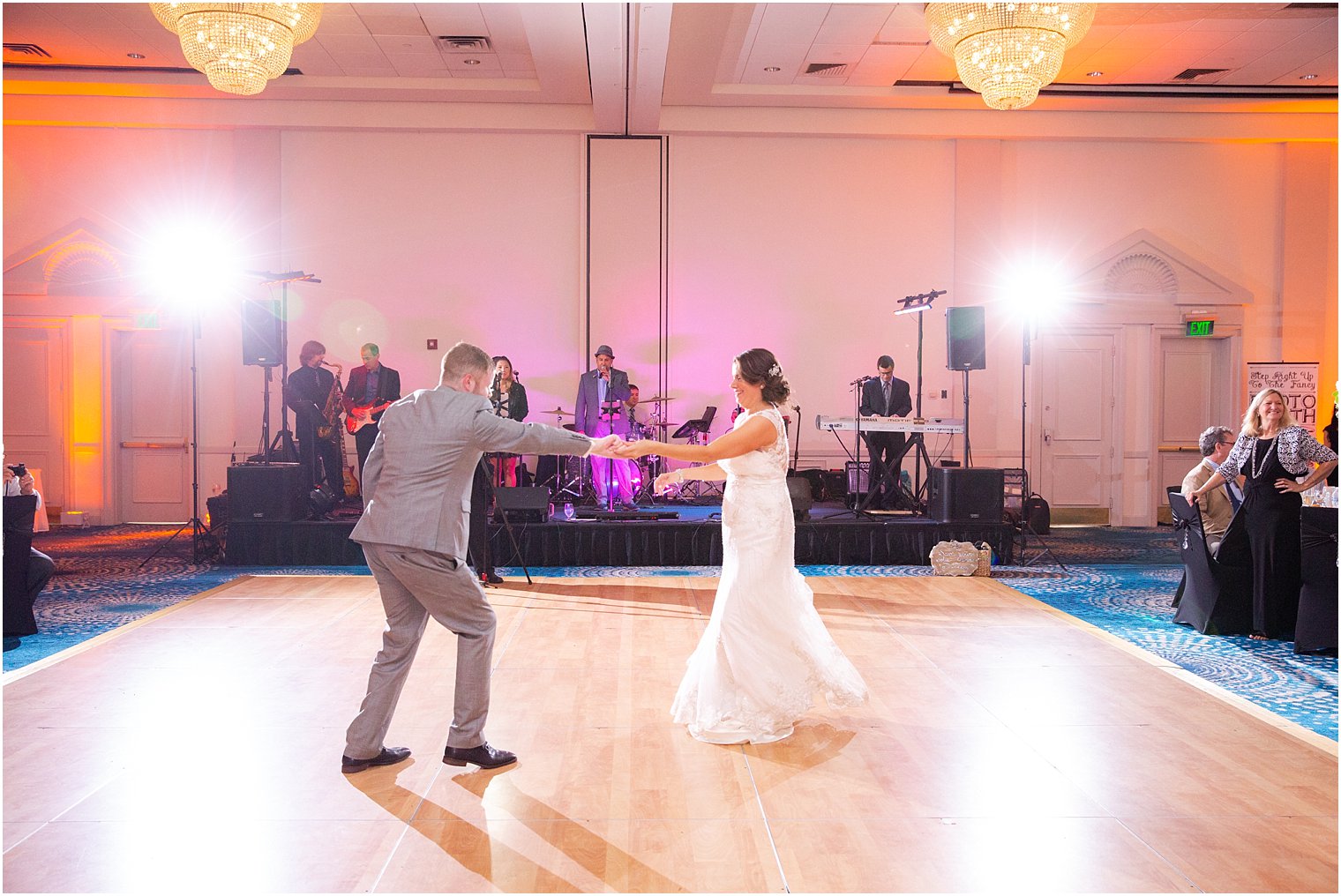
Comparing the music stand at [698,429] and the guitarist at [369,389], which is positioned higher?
the guitarist at [369,389]

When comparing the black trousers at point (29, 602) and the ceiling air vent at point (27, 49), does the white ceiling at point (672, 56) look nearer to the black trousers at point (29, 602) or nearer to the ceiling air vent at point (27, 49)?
the ceiling air vent at point (27, 49)

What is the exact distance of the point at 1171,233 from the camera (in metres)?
10.8

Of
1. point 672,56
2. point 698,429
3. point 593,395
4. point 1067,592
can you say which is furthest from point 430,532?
point 672,56

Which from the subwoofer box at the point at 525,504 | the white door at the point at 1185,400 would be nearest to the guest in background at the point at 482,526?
the subwoofer box at the point at 525,504

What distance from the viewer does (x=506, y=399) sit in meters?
8.09

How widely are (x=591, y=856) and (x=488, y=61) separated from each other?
27.9 ft

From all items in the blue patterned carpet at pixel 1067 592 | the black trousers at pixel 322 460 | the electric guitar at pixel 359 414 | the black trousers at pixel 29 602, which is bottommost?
the blue patterned carpet at pixel 1067 592

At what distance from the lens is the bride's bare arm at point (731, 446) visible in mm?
3682

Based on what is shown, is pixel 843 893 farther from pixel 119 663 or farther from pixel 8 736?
pixel 119 663

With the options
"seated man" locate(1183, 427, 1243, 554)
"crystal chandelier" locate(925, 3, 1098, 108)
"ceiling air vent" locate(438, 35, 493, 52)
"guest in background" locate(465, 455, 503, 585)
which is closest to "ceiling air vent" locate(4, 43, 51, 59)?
"ceiling air vent" locate(438, 35, 493, 52)

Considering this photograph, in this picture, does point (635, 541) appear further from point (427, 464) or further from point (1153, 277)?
point (1153, 277)

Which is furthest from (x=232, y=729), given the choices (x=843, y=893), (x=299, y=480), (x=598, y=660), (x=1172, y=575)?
(x=1172, y=575)

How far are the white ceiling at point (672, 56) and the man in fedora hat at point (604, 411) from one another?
8.75 ft

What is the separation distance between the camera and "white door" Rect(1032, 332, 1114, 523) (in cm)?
1088
